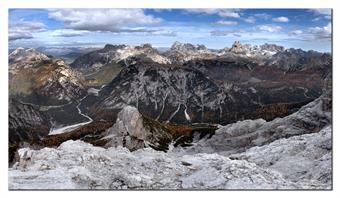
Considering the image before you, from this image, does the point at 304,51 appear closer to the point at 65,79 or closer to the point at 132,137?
the point at 132,137

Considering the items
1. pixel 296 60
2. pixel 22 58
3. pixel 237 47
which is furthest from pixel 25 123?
pixel 296 60

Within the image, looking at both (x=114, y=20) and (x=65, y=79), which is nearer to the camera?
(x=114, y=20)

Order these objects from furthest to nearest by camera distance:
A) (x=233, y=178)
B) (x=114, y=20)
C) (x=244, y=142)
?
(x=244, y=142), (x=114, y=20), (x=233, y=178)

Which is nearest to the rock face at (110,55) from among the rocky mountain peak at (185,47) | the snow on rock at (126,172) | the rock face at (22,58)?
the rocky mountain peak at (185,47)

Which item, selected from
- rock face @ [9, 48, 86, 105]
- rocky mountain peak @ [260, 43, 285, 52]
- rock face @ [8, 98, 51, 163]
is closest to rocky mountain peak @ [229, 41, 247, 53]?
rocky mountain peak @ [260, 43, 285, 52]

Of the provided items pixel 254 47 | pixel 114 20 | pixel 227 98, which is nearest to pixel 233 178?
pixel 227 98

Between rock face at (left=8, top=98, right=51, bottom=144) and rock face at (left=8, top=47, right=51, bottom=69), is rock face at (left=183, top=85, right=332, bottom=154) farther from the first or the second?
rock face at (left=8, top=47, right=51, bottom=69)
